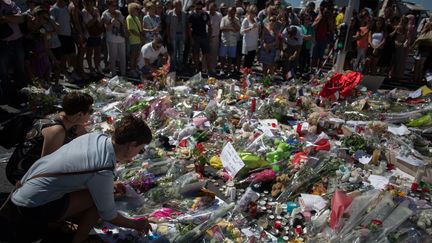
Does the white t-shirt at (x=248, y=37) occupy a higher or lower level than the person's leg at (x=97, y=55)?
higher

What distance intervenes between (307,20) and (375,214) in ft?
24.9

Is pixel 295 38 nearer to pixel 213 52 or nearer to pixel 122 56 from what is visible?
pixel 213 52

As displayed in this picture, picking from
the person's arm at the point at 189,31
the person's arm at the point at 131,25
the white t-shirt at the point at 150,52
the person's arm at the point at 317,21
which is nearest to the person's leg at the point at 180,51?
the person's arm at the point at 189,31

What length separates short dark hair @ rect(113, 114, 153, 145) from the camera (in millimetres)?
2579

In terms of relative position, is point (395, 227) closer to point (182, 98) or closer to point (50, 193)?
point (50, 193)

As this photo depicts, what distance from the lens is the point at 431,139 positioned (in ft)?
19.4

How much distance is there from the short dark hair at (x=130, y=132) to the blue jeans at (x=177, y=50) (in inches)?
270

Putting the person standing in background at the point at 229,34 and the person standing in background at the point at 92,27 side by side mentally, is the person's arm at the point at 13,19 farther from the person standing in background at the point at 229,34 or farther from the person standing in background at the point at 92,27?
the person standing in background at the point at 229,34

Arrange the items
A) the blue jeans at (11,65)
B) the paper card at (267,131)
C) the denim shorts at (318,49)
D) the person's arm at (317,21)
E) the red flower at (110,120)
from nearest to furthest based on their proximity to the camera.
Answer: the paper card at (267,131) < the red flower at (110,120) < the blue jeans at (11,65) < the person's arm at (317,21) < the denim shorts at (318,49)

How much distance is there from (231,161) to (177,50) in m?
5.77

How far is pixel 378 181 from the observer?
436 centimetres

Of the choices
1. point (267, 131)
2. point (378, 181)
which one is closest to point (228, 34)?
point (267, 131)

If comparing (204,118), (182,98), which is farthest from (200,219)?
(182,98)

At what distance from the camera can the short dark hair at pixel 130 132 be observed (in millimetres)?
2579
